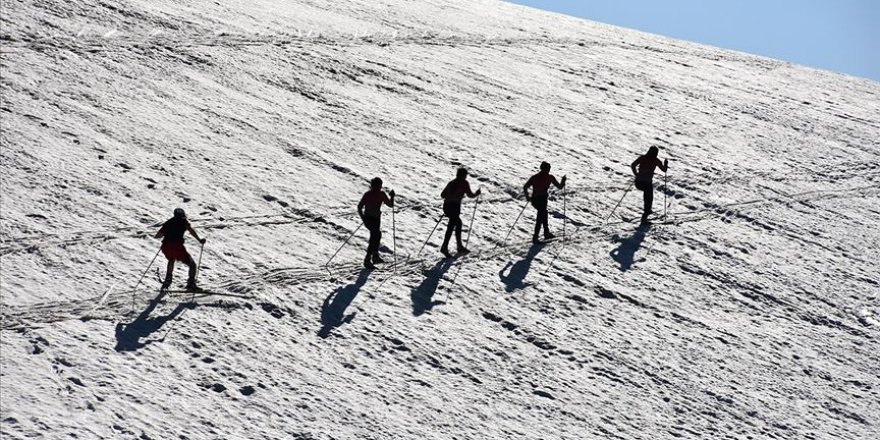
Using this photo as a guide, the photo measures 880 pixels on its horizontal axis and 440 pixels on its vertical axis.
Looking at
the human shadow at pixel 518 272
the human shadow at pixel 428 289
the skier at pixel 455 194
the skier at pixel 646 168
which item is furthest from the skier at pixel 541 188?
the skier at pixel 646 168

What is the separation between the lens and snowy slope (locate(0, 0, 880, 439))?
15734 millimetres

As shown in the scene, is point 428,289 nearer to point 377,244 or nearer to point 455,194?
point 377,244

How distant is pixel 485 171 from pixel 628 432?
11162mm

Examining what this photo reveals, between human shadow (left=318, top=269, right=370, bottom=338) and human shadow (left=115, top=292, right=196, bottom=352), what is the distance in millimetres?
2027

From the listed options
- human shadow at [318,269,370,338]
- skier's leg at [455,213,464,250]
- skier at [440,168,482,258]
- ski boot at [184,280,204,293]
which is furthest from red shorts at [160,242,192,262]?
skier's leg at [455,213,464,250]

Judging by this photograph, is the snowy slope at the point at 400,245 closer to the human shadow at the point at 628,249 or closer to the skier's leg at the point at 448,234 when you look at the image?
the human shadow at the point at 628,249

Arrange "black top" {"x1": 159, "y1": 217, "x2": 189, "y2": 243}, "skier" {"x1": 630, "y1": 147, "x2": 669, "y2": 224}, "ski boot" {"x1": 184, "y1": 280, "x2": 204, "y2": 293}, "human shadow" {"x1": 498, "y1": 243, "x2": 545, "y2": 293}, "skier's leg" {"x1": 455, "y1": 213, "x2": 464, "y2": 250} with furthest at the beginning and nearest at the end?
1. "skier" {"x1": 630, "y1": 147, "x2": 669, "y2": 224}
2. "human shadow" {"x1": 498, "y1": 243, "x2": 545, "y2": 293}
3. "skier's leg" {"x1": 455, "y1": 213, "x2": 464, "y2": 250}
4. "ski boot" {"x1": 184, "y1": 280, "x2": 204, "y2": 293}
5. "black top" {"x1": 159, "y1": 217, "x2": 189, "y2": 243}

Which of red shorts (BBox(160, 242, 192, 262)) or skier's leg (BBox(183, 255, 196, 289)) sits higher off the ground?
red shorts (BBox(160, 242, 192, 262))

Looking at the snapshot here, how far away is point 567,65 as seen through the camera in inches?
1484

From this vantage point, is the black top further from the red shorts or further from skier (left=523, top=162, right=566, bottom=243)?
skier (left=523, top=162, right=566, bottom=243)

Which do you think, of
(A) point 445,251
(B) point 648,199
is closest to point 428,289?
(A) point 445,251

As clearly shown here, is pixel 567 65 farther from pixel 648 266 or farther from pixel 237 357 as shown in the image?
pixel 237 357

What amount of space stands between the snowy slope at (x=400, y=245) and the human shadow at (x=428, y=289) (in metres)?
0.07

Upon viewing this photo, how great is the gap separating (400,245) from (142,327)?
19.8 ft
